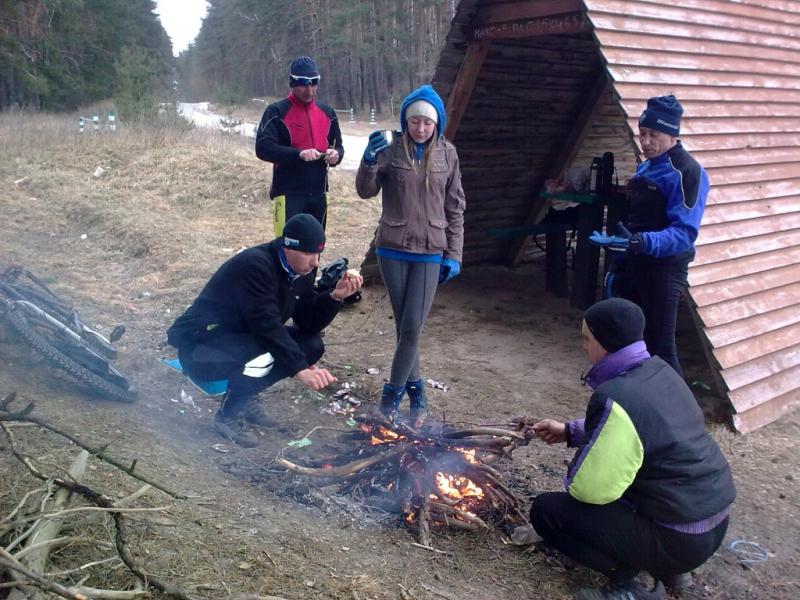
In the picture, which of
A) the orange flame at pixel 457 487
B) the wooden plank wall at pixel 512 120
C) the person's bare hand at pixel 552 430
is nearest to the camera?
the person's bare hand at pixel 552 430

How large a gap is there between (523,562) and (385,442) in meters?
0.95

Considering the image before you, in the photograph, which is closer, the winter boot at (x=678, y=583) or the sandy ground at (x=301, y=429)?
the sandy ground at (x=301, y=429)

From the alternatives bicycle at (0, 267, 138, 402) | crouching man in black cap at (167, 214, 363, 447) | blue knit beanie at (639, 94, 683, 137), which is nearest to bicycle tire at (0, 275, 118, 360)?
bicycle at (0, 267, 138, 402)

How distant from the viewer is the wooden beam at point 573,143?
7816 millimetres

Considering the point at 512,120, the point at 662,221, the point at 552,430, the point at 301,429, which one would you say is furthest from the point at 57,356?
the point at 512,120

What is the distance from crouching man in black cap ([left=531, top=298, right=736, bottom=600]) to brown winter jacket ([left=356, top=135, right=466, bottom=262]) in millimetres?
1485

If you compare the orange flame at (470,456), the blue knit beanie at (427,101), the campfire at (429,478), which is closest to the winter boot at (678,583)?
the campfire at (429,478)

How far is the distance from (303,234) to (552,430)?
159 centimetres

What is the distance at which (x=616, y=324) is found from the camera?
112 inches

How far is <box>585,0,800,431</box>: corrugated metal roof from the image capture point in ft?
16.2

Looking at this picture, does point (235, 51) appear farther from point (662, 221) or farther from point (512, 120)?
point (662, 221)

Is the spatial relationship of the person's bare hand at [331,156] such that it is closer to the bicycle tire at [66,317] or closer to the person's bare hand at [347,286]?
the person's bare hand at [347,286]

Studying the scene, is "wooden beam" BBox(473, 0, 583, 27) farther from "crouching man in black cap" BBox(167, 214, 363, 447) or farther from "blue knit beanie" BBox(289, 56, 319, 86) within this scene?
"crouching man in black cap" BBox(167, 214, 363, 447)

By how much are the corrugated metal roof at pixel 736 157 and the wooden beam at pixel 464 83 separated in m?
1.46
